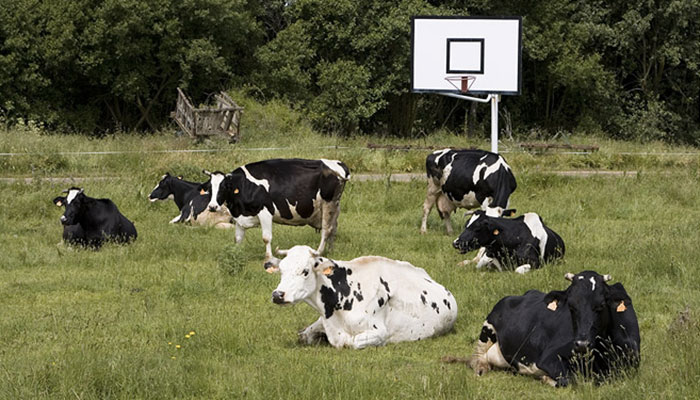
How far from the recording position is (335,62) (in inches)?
1725

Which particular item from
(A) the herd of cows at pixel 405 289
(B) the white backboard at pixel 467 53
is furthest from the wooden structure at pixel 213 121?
(A) the herd of cows at pixel 405 289

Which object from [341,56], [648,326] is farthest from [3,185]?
[341,56]

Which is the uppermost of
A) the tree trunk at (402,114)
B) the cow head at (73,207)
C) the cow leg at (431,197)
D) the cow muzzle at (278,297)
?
the cow muzzle at (278,297)

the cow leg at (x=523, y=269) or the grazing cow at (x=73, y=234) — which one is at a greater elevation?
the cow leg at (x=523, y=269)

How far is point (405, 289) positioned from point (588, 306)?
269 centimetres

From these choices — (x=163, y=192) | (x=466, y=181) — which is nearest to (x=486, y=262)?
(x=466, y=181)

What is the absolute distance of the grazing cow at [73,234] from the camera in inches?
631

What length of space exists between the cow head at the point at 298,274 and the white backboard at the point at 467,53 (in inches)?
663

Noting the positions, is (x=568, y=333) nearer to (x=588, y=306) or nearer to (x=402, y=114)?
(x=588, y=306)

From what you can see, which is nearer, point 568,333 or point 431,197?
point 568,333

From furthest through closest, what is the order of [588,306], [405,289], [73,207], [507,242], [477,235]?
1. [73,207]
2. [507,242]
3. [477,235]
4. [405,289]
5. [588,306]

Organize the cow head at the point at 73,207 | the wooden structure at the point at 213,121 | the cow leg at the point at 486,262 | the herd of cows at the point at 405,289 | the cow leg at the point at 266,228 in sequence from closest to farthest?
the herd of cows at the point at 405,289, the cow leg at the point at 486,262, the cow leg at the point at 266,228, the cow head at the point at 73,207, the wooden structure at the point at 213,121

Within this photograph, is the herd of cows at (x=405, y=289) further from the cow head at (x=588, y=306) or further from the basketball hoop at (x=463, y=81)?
the basketball hoop at (x=463, y=81)

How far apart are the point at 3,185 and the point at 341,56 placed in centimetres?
2466
